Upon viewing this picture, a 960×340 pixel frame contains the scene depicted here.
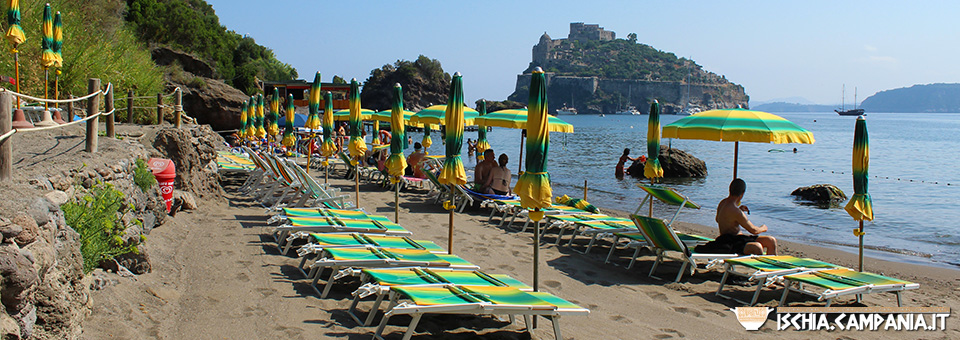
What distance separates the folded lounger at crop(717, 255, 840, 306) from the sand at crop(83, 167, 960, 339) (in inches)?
9.3

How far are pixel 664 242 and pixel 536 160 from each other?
2.69m

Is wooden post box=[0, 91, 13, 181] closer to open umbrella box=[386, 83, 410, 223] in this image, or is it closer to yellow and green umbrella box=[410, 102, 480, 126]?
open umbrella box=[386, 83, 410, 223]

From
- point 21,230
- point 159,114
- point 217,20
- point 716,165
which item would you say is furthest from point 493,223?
point 217,20

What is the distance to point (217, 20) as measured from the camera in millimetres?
49812

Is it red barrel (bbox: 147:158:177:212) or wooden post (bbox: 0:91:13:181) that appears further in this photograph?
red barrel (bbox: 147:158:177:212)

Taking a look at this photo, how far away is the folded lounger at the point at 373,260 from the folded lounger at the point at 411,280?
16 centimetres

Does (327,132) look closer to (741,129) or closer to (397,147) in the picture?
(397,147)

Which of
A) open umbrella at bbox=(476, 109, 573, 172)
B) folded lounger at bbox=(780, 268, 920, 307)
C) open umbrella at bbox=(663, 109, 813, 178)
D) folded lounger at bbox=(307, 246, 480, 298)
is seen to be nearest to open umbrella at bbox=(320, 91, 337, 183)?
open umbrella at bbox=(476, 109, 573, 172)

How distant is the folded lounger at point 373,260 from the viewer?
523 cm

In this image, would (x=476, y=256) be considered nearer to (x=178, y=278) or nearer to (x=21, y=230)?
(x=178, y=278)

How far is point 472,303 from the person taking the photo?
4.00 meters

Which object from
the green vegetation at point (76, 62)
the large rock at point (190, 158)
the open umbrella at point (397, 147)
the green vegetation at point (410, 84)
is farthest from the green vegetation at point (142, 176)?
the green vegetation at point (410, 84)

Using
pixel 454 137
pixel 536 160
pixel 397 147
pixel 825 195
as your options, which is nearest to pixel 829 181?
pixel 825 195

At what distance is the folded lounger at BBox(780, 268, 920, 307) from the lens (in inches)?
216
